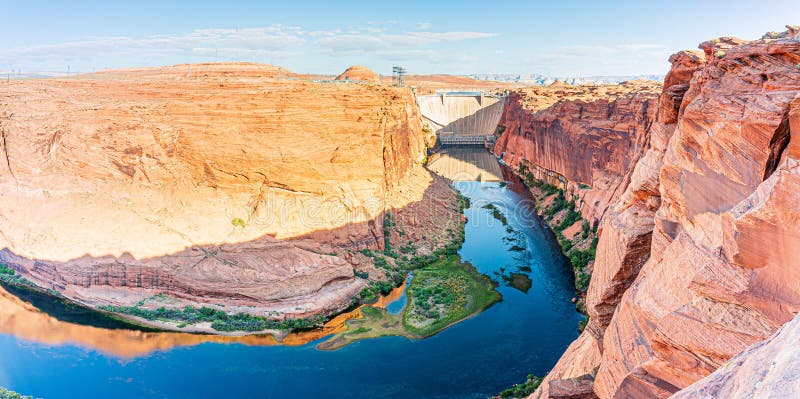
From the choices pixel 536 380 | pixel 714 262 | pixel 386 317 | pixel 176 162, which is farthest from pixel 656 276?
pixel 176 162

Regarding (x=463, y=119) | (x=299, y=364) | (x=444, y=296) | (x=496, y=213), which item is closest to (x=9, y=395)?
(x=299, y=364)

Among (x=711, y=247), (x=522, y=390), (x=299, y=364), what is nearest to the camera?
(x=711, y=247)

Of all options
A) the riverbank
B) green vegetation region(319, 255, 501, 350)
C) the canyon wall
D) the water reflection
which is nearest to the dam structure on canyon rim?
the riverbank

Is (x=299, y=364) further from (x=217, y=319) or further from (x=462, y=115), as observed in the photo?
(x=462, y=115)

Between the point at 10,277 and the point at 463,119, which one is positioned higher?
the point at 463,119

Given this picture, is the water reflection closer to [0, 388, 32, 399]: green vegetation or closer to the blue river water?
the blue river water

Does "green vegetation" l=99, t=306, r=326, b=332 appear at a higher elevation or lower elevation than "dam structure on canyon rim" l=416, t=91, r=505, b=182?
lower
